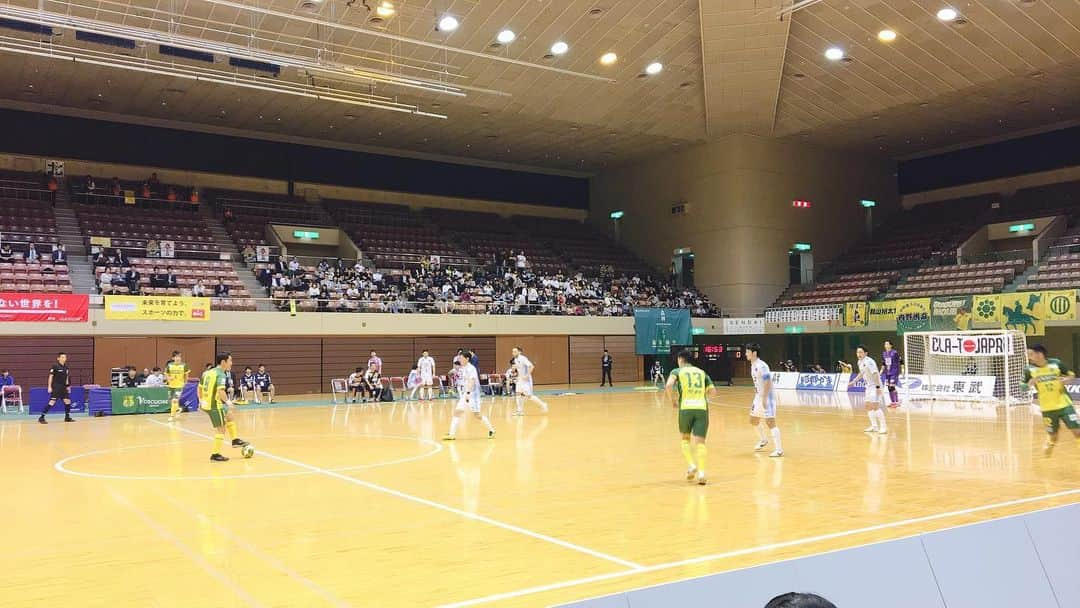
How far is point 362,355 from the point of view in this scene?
108 feet

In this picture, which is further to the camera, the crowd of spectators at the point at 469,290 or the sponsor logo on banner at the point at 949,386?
the crowd of spectators at the point at 469,290

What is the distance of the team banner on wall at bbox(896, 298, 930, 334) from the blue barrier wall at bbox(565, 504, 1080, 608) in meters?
28.7

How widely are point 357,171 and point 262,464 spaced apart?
2929 cm

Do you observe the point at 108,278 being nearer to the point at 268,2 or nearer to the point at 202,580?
the point at 268,2

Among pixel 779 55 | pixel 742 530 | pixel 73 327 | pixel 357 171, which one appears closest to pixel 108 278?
pixel 73 327

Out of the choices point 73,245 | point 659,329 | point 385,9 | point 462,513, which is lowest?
point 462,513

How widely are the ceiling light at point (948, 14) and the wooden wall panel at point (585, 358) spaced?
18.8 meters

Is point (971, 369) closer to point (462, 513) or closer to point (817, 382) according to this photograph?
point (817, 382)

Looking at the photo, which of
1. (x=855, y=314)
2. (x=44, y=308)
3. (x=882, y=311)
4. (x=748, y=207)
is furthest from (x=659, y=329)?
(x=44, y=308)

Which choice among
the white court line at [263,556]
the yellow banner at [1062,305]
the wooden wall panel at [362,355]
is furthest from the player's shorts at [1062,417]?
the wooden wall panel at [362,355]

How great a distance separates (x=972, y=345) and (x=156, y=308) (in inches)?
1031

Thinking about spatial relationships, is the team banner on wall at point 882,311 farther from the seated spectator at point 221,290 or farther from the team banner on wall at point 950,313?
the seated spectator at point 221,290

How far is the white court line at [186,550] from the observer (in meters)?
6.08

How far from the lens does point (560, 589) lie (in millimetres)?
6090
